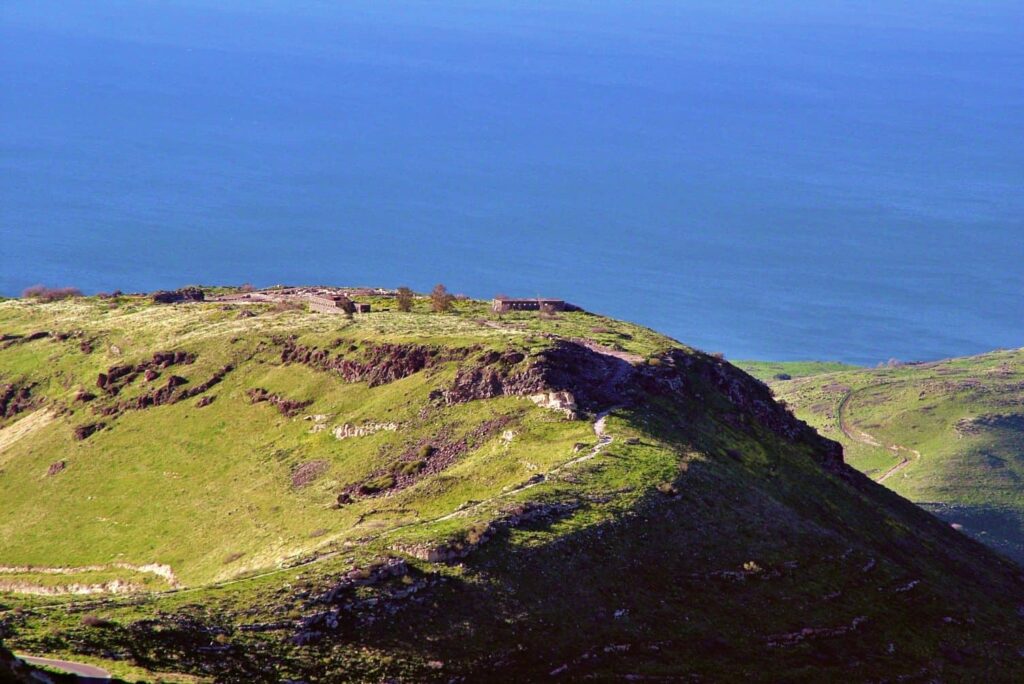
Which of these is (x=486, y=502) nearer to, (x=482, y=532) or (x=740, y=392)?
(x=482, y=532)

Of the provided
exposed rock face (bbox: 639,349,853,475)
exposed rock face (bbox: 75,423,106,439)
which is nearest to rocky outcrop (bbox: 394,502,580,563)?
exposed rock face (bbox: 639,349,853,475)

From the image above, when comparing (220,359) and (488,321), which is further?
(488,321)

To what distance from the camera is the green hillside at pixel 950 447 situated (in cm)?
15000

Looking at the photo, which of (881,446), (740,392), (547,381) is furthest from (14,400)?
(881,446)

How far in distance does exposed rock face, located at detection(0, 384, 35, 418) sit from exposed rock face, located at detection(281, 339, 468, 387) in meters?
26.1

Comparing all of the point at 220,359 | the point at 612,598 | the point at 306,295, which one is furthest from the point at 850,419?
the point at 612,598

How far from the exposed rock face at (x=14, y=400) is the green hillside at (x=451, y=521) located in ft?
0.96

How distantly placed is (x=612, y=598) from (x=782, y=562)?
13348 mm

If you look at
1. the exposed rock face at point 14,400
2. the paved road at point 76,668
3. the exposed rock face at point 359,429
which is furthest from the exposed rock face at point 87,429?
the paved road at point 76,668

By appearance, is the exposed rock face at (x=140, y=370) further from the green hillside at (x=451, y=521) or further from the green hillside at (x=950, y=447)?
the green hillside at (x=950, y=447)

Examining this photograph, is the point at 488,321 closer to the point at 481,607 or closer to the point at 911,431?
the point at 481,607

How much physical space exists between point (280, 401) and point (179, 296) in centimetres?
5834

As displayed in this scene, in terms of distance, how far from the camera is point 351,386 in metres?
90.6

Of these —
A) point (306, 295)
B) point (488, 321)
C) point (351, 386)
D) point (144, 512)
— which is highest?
point (306, 295)
